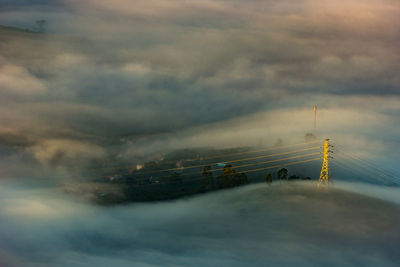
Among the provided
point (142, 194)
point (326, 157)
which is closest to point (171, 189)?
point (142, 194)

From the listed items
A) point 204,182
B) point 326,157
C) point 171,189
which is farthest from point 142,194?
point 326,157

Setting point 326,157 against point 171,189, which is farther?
point 171,189

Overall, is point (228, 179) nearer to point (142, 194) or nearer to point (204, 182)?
point (204, 182)

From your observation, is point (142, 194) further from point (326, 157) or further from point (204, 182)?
point (326, 157)

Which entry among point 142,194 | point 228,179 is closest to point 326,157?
point 228,179

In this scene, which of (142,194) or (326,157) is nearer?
(326,157)

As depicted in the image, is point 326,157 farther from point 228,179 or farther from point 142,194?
point 142,194
